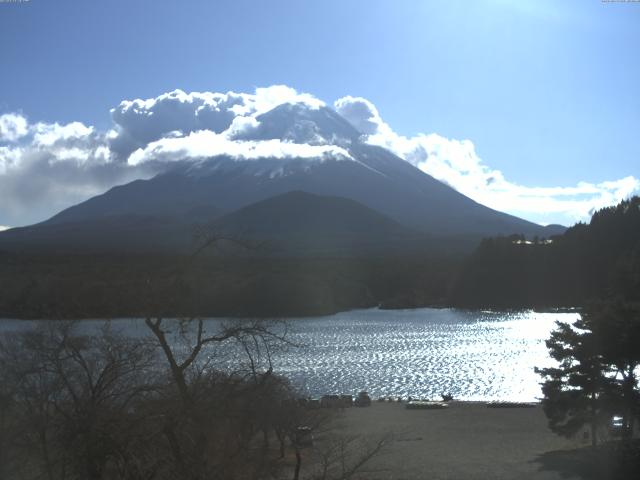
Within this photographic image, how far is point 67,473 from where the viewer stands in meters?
4.35

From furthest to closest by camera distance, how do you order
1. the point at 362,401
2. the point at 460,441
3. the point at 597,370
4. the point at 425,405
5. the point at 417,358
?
the point at 417,358 → the point at 362,401 → the point at 425,405 → the point at 460,441 → the point at 597,370

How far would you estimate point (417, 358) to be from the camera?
1278 inches

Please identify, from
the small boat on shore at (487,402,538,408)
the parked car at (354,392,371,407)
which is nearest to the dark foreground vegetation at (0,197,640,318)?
the parked car at (354,392,371,407)

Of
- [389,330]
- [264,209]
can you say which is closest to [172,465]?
[389,330]

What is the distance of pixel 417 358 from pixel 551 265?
4194cm

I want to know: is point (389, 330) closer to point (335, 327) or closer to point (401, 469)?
point (335, 327)

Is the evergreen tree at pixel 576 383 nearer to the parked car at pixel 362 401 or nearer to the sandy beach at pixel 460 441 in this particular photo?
the sandy beach at pixel 460 441

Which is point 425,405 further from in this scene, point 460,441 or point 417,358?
point 417,358

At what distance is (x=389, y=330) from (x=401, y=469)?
115 feet

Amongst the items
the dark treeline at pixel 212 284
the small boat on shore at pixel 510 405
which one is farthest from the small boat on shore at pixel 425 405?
the dark treeline at pixel 212 284

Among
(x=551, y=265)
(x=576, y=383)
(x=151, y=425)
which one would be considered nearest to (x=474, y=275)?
(x=551, y=265)

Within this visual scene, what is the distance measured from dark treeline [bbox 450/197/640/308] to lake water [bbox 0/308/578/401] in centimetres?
1493

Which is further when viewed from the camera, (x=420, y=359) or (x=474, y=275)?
(x=474, y=275)

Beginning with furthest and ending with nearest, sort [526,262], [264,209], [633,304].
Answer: [264,209], [526,262], [633,304]
